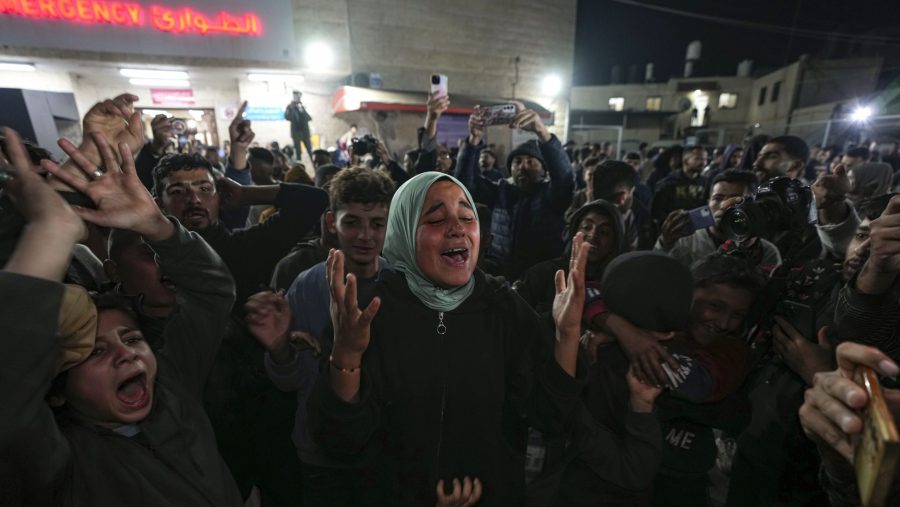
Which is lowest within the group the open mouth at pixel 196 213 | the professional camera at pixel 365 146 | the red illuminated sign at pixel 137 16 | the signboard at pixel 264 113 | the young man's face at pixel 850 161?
the open mouth at pixel 196 213

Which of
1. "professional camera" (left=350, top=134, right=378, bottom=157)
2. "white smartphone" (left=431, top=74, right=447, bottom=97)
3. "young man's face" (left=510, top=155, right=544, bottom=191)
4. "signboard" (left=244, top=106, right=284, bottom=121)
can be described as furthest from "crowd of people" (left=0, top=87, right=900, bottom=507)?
"signboard" (left=244, top=106, right=284, bottom=121)

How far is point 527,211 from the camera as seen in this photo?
387 centimetres

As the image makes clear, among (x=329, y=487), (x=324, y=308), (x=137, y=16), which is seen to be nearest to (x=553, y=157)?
(x=324, y=308)

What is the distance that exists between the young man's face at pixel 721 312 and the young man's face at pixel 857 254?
53cm

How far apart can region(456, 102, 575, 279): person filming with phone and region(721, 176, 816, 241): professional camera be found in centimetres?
160

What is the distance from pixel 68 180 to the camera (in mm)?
1239

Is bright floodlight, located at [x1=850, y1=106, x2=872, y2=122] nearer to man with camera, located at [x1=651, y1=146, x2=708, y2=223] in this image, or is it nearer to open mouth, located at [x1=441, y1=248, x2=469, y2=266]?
man with camera, located at [x1=651, y1=146, x2=708, y2=223]

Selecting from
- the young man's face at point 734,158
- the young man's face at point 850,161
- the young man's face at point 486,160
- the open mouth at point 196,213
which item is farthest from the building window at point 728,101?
the open mouth at point 196,213

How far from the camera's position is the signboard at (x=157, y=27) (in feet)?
30.5

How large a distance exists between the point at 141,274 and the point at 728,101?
42.2 meters

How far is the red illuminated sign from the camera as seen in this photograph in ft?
30.5

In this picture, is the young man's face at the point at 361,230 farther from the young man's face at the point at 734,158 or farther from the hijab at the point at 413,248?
the young man's face at the point at 734,158

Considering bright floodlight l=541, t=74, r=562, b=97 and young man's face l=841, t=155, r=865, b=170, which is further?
bright floodlight l=541, t=74, r=562, b=97

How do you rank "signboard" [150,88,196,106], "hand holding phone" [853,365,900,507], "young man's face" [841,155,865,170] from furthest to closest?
"signboard" [150,88,196,106], "young man's face" [841,155,865,170], "hand holding phone" [853,365,900,507]
